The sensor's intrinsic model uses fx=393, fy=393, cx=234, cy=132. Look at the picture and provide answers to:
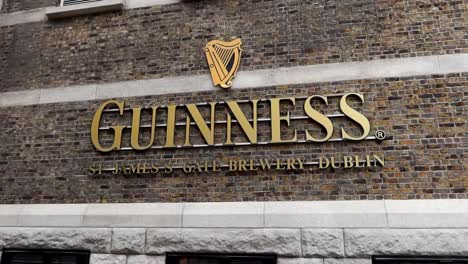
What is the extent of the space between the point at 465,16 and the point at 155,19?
546 centimetres

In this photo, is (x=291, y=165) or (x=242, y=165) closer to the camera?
(x=291, y=165)

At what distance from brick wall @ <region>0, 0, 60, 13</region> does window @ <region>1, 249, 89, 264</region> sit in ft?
16.7

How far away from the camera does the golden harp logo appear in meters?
6.91

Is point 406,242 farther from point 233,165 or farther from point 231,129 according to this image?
point 231,129

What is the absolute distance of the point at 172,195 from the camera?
647 cm

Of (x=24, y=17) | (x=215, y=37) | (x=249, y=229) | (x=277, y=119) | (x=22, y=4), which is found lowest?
(x=249, y=229)

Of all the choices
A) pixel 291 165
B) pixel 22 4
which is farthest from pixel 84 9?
pixel 291 165

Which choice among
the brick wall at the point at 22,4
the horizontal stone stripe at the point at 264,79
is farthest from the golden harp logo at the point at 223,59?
the brick wall at the point at 22,4

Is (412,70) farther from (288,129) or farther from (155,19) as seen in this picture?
(155,19)

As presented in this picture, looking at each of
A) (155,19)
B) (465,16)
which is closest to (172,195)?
(155,19)

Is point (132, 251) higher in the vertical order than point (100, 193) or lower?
lower

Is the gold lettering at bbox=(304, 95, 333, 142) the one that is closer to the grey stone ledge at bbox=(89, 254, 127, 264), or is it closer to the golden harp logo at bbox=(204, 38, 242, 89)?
the golden harp logo at bbox=(204, 38, 242, 89)

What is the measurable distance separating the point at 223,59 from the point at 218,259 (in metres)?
3.42

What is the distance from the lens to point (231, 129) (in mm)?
6621
